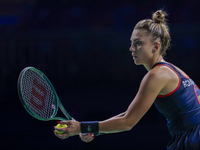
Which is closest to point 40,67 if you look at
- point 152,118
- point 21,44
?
point 21,44

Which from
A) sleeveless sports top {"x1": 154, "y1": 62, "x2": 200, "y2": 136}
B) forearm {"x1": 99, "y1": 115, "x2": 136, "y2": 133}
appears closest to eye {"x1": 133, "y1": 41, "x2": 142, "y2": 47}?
sleeveless sports top {"x1": 154, "y1": 62, "x2": 200, "y2": 136}

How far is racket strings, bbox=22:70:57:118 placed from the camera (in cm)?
197

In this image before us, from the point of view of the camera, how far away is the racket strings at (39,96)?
197cm

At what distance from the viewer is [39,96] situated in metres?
2.04

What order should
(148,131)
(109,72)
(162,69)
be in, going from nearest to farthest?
(162,69) < (148,131) < (109,72)

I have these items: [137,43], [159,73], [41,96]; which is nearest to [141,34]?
[137,43]

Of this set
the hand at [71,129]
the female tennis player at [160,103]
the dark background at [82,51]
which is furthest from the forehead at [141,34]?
the dark background at [82,51]

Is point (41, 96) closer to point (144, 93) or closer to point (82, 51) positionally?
point (144, 93)

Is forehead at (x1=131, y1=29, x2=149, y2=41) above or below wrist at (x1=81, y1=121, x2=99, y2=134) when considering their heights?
above

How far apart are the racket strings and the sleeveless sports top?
80 centimetres

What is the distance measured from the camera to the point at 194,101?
1.51 meters

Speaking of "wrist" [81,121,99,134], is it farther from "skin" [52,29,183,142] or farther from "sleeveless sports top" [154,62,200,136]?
"sleeveless sports top" [154,62,200,136]

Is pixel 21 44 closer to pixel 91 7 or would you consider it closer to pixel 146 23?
pixel 91 7

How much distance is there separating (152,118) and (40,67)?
169 centimetres
